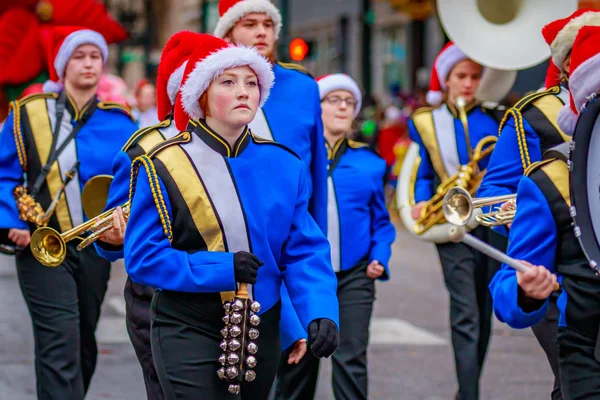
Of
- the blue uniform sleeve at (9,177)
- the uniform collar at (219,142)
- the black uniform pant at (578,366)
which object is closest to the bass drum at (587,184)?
the black uniform pant at (578,366)

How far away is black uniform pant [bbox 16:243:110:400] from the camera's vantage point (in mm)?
6109

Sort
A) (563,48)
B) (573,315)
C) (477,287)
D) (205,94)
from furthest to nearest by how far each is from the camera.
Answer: (477,287), (563,48), (205,94), (573,315)

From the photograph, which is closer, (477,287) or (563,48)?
(563,48)

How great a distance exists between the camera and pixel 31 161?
253 inches

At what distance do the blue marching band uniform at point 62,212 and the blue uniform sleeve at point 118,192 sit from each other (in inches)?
35.6

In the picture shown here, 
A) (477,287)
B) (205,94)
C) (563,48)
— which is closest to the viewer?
(205,94)

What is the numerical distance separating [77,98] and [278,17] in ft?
4.13

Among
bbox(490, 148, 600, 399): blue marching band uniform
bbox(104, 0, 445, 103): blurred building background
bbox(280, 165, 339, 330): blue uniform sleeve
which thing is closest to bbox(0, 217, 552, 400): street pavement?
bbox(280, 165, 339, 330): blue uniform sleeve

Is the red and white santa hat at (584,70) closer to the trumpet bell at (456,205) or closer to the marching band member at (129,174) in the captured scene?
the trumpet bell at (456,205)

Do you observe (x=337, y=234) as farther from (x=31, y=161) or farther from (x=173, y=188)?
(x=173, y=188)

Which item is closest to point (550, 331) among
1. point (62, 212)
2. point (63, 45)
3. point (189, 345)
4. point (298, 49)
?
point (189, 345)

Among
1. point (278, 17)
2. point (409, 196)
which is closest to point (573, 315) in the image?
point (278, 17)

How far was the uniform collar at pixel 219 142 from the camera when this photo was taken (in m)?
4.27

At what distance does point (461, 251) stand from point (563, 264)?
3127 millimetres
